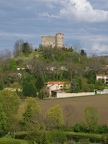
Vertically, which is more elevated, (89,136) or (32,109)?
(32,109)

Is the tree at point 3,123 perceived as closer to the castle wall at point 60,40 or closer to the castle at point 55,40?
the castle wall at point 60,40

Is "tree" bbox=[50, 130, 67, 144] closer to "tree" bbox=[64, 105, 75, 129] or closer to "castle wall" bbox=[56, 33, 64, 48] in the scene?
"tree" bbox=[64, 105, 75, 129]

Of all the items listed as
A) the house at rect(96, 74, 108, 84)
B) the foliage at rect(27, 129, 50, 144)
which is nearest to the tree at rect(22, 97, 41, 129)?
the foliage at rect(27, 129, 50, 144)

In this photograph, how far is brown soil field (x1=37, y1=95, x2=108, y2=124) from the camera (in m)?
37.5

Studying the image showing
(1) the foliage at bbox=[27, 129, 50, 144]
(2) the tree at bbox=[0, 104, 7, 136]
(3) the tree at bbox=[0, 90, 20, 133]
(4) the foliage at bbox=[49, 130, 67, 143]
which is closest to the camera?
(1) the foliage at bbox=[27, 129, 50, 144]

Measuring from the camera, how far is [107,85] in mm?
67500

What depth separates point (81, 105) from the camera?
4625 centimetres

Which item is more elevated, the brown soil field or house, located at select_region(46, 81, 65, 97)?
house, located at select_region(46, 81, 65, 97)

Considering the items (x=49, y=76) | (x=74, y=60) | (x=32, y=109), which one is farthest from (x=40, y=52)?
(x=32, y=109)

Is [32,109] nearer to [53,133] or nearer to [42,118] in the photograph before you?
[42,118]

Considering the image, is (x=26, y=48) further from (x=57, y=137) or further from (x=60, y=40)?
(x=57, y=137)

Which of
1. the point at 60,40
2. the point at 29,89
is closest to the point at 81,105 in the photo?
the point at 29,89

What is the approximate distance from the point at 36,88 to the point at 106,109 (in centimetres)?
2020

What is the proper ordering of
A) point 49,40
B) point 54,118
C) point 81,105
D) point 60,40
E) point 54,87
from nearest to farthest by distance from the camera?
point 54,118 < point 81,105 < point 54,87 < point 60,40 < point 49,40
